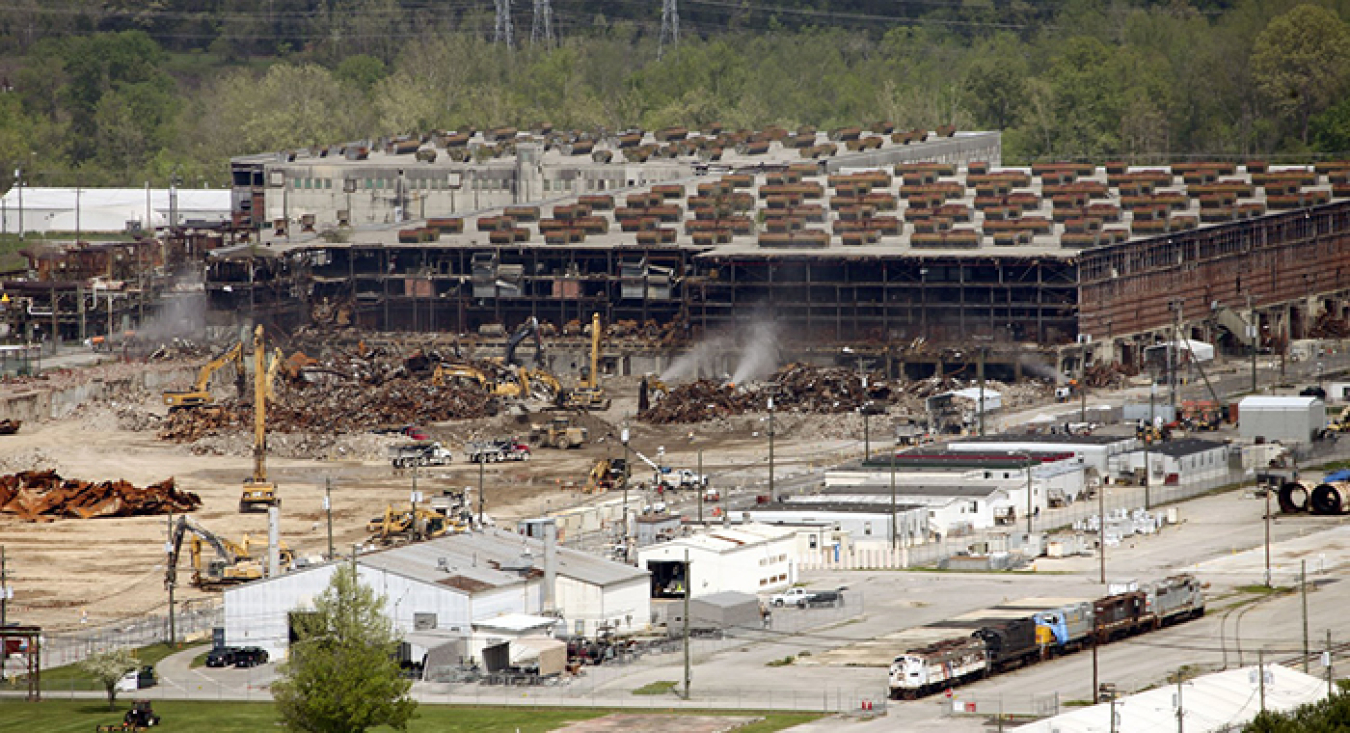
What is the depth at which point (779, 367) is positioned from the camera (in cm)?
15238

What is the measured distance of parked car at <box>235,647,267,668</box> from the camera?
90.1m

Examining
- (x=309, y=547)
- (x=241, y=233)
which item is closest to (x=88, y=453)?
(x=309, y=547)

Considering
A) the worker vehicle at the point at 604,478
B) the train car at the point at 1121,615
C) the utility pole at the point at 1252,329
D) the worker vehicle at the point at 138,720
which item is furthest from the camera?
the utility pole at the point at 1252,329

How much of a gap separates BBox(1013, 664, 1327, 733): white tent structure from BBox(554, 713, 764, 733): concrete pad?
9.35 metres

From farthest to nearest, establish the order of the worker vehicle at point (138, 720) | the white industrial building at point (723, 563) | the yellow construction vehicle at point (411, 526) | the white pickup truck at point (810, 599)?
1. the yellow construction vehicle at point (411, 526)
2. the white industrial building at point (723, 563)
3. the white pickup truck at point (810, 599)
4. the worker vehicle at point (138, 720)

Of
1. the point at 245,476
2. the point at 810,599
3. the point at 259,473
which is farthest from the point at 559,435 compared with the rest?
the point at 810,599

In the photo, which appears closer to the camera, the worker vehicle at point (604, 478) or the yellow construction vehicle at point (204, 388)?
the worker vehicle at point (604, 478)

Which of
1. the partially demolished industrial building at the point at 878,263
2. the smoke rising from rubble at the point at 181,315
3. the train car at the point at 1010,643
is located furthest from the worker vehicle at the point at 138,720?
the smoke rising from rubble at the point at 181,315

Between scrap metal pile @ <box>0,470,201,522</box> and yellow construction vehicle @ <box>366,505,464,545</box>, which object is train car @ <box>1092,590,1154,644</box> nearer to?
yellow construction vehicle @ <box>366,505,464,545</box>

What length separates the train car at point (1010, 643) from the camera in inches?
3337

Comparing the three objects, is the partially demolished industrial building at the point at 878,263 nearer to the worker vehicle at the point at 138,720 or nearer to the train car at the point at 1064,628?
the train car at the point at 1064,628

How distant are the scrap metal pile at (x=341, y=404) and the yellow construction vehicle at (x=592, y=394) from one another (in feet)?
14.1

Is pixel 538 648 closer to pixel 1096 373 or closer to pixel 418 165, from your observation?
pixel 1096 373

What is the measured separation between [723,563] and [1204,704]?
26708 millimetres
